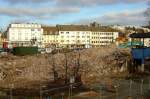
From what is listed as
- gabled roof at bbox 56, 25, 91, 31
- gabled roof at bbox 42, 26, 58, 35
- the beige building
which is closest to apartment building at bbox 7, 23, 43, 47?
gabled roof at bbox 42, 26, 58, 35

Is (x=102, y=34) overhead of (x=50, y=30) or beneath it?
beneath

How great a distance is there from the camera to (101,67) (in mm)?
45594

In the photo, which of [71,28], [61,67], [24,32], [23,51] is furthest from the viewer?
[71,28]

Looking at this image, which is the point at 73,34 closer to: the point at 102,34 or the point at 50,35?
the point at 50,35

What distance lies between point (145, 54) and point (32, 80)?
16221 mm

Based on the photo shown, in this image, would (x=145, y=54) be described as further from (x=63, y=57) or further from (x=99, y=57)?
(x=63, y=57)

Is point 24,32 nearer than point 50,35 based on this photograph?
No

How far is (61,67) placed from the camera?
42.9 metres

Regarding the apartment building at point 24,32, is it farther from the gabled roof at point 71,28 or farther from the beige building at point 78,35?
the gabled roof at point 71,28

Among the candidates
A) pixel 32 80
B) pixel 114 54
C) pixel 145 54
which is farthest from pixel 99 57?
pixel 32 80

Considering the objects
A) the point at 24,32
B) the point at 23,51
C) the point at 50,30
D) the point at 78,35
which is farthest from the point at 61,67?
the point at 78,35

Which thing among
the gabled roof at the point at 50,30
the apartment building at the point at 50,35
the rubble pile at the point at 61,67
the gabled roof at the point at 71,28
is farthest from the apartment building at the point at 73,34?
the rubble pile at the point at 61,67

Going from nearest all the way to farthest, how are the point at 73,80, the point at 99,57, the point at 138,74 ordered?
1. the point at 73,80
2. the point at 138,74
3. the point at 99,57

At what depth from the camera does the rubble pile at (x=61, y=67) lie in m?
38.8
